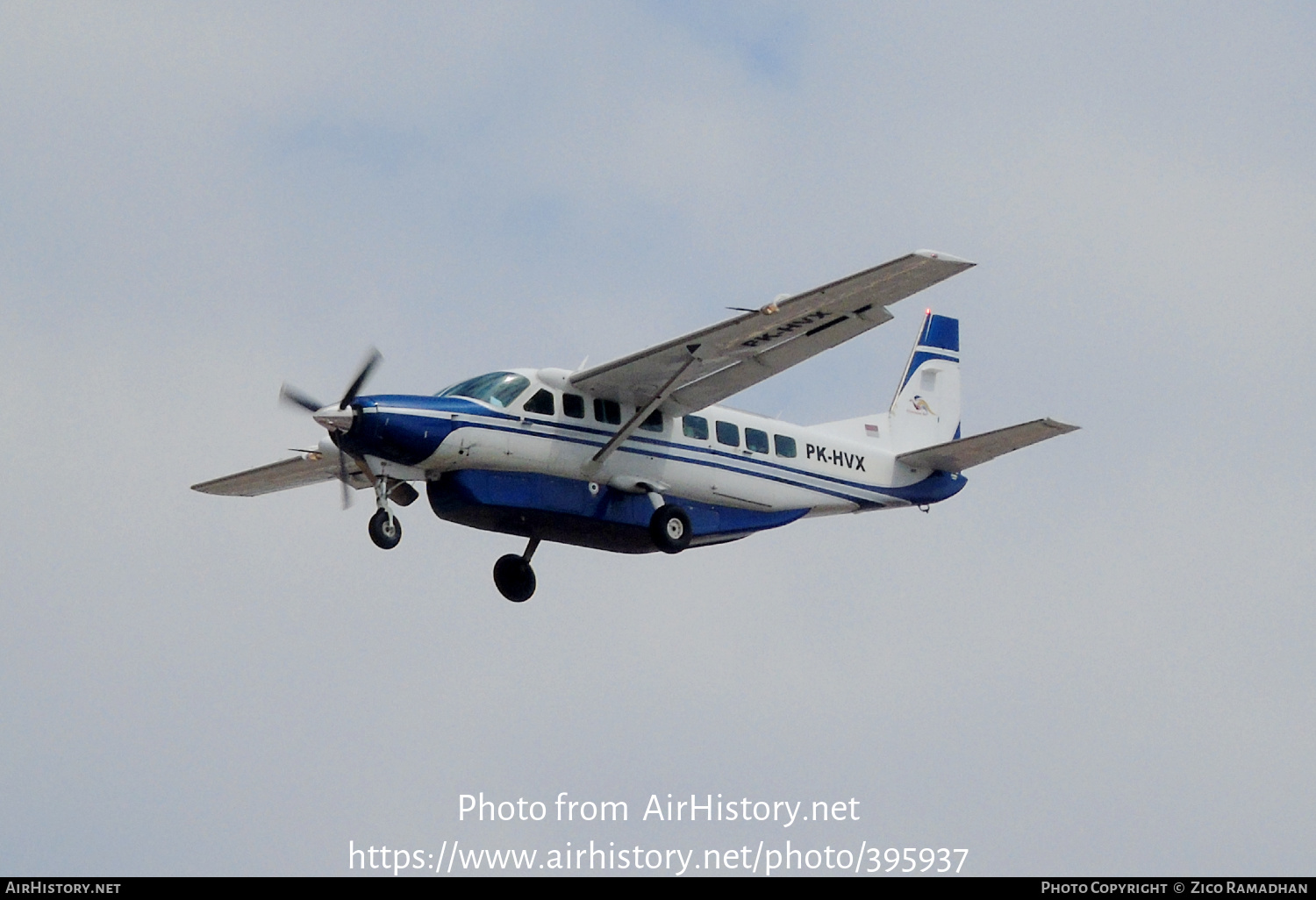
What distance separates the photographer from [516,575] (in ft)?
118

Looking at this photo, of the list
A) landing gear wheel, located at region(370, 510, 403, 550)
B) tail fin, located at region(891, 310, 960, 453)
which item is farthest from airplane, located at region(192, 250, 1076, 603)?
tail fin, located at region(891, 310, 960, 453)

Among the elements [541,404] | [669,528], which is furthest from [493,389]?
[669,528]

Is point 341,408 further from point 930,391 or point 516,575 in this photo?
point 930,391

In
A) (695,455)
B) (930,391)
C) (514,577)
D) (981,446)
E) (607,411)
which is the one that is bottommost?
(514,577)

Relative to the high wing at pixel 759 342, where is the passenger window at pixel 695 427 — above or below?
below

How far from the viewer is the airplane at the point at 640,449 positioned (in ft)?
106

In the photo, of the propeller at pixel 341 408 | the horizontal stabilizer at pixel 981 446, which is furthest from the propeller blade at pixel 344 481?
the horizontal stabilizer at pixel 981 446

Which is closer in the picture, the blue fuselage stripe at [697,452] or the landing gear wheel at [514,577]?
the blue fuselage stripe at [697,452]

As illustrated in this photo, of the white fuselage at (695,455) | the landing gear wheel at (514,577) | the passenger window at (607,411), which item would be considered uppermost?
the passenger window at (607,411)

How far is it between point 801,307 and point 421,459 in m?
6.08

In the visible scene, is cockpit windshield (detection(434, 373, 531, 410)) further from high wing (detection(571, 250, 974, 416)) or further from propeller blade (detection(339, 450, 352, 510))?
propeller blade (detection(339, 450, 352, 510))

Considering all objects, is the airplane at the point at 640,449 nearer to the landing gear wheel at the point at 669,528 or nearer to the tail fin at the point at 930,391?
the landing gear wheel at the point at 669,528

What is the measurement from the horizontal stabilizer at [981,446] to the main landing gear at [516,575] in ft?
23.9

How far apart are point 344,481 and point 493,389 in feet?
8.77
